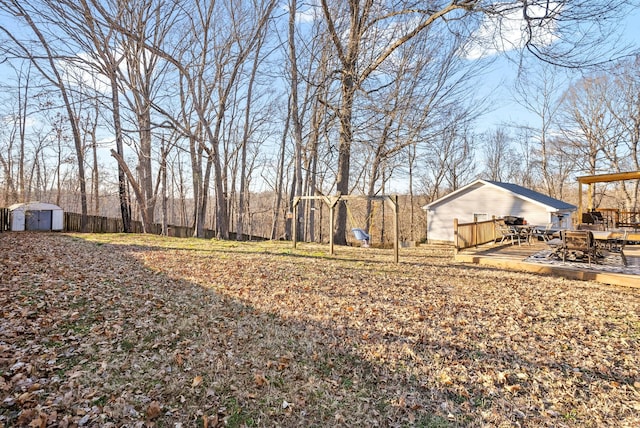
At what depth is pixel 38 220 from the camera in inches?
663

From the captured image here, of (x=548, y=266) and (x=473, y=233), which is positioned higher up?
(x=473, y=233)

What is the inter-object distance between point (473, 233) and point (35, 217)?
2084 cm

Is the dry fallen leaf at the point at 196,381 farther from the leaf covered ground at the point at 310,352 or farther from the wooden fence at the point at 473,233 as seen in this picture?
the wooden fence at the point at 473,233

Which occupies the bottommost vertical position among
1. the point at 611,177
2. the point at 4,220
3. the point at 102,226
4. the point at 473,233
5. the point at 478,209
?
the point at 473,233

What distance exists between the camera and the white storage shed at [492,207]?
1530cm

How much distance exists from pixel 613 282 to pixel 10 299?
11034 mm

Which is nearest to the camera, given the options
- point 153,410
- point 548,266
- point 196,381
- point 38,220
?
point 153,410

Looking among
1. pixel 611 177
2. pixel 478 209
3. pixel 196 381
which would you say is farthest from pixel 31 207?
pixel 611 177

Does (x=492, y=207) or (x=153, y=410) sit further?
(x=492, y=207)

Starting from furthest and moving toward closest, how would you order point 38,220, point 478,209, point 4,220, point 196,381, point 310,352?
1. point 478,209
2. point 38,220
3. point 4,220
4. point 310,352
5. point 196,381

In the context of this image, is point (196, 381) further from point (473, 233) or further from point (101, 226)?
point (101, 226)

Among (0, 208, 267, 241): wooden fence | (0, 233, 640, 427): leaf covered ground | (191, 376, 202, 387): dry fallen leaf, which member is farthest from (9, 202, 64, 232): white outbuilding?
(191, 376, 202, 387): dry fallen leaf

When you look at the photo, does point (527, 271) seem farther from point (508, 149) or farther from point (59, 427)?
point (508, 149)

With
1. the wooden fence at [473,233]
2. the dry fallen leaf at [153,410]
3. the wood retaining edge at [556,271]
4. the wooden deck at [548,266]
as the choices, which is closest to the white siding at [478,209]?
the wooden fence at [473,233]
